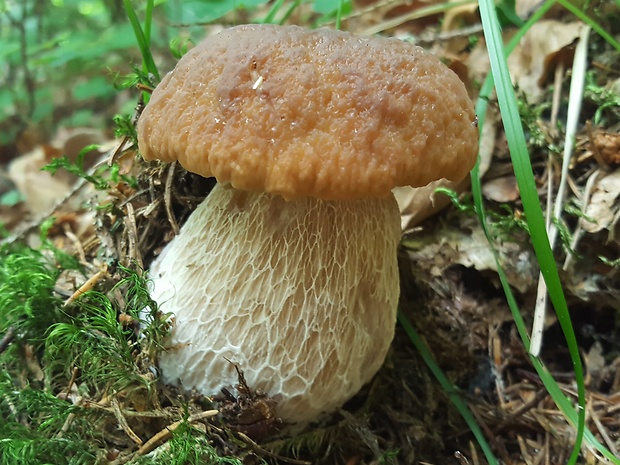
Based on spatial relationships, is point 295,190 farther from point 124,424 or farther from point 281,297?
point 124,424

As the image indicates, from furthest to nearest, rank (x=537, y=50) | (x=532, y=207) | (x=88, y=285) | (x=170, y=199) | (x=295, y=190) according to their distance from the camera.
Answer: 1. (x=537, y=50)
2. (x=170, y=199)
3. (x=88, y=285)
4. (x=532, y=207)
5. (x=295, y=190)

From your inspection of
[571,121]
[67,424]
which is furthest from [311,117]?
[571,121]

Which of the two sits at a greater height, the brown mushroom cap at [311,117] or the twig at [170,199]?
the brown mushroom cap at [311,117]

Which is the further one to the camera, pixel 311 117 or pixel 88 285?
pixel 88 285

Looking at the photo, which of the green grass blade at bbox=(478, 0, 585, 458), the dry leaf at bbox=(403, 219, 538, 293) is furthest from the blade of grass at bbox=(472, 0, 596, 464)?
the dry leaf at bbox=(403, 219, 538, 293)

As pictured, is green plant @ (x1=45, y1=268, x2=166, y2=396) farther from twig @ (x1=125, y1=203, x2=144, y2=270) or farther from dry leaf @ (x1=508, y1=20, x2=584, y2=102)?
dry leaf @ (x1=508, y1=20, x2=584, y2=102)

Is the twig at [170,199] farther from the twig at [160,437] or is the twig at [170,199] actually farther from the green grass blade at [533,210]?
the green grass blade at [533,210]

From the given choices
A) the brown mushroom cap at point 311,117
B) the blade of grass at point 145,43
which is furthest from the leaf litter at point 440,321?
the brown mushroom cap at point 311,117

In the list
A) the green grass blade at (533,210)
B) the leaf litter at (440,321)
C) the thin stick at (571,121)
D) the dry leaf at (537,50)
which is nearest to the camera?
the green grass blade at (533,210)
